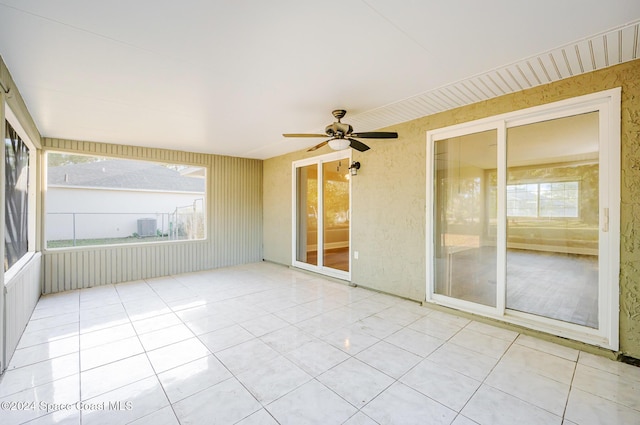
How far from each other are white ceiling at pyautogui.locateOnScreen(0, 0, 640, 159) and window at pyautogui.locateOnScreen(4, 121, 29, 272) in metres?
0.53

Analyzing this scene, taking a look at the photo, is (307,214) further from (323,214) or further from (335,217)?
(335,217)

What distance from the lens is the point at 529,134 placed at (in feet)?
9.46

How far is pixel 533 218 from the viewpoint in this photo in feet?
9.34

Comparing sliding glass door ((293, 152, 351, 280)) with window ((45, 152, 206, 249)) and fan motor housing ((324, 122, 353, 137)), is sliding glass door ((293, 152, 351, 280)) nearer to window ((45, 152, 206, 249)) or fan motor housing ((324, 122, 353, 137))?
fan motor housing ((324, 122, 353, 137))

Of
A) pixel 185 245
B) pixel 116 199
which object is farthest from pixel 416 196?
pixel 116 199

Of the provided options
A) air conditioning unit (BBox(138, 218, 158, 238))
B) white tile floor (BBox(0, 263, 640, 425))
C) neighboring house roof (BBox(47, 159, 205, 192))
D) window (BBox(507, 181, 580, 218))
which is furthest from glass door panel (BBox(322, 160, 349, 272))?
air conditioning unit (BBox(138, 218, 158, 238))

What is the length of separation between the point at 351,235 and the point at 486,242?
6.66ft

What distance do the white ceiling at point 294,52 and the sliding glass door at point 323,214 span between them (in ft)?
5.73

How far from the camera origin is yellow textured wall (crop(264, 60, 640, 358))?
7.42 feet

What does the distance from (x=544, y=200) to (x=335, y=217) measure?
3209 mm

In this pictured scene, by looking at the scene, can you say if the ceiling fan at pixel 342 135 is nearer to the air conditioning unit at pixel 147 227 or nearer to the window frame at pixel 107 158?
the window frame at pixel 107 158

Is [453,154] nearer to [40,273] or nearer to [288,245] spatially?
[288,245]

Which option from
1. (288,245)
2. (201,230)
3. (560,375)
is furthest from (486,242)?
(201,230)

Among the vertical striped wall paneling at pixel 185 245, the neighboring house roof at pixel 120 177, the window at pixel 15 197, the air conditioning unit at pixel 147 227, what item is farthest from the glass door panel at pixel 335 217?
the air conditioning unit at pixel 147 227
